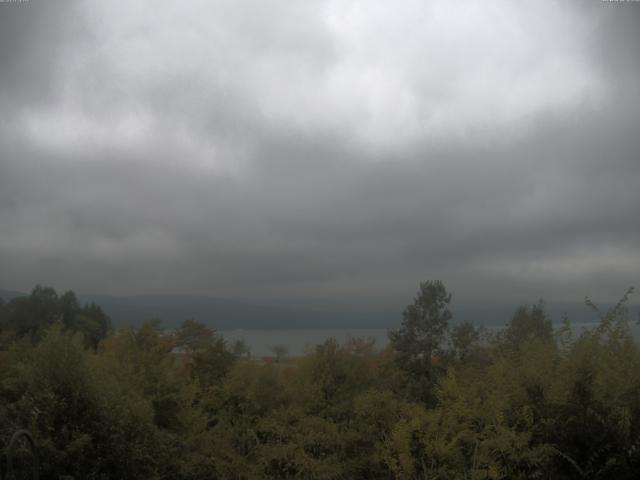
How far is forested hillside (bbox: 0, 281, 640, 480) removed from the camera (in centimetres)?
851

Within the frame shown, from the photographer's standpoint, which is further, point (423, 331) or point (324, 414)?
point (423, 331)

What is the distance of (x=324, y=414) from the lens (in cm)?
1178

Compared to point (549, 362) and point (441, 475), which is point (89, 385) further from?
point (549, 362)

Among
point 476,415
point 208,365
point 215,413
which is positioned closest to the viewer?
point 476,415

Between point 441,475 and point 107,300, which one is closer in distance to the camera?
point 441,475

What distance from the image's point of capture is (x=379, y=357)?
17.0 m

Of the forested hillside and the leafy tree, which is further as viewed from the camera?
the leafy tree

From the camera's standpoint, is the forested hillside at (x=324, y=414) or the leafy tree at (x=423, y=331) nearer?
the forested hillside at (x=324, y=414)

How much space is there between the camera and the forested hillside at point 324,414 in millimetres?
8508

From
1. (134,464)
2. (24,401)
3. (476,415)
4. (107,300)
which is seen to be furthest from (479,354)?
(107,300)

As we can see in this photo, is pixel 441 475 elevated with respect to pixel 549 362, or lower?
lower

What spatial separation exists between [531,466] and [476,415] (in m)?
1.10

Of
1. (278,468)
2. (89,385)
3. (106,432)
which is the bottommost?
(278,468)

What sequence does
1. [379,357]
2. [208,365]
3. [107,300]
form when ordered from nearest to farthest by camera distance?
1. [208,365]
2. [379,357]
3. [107,300]
